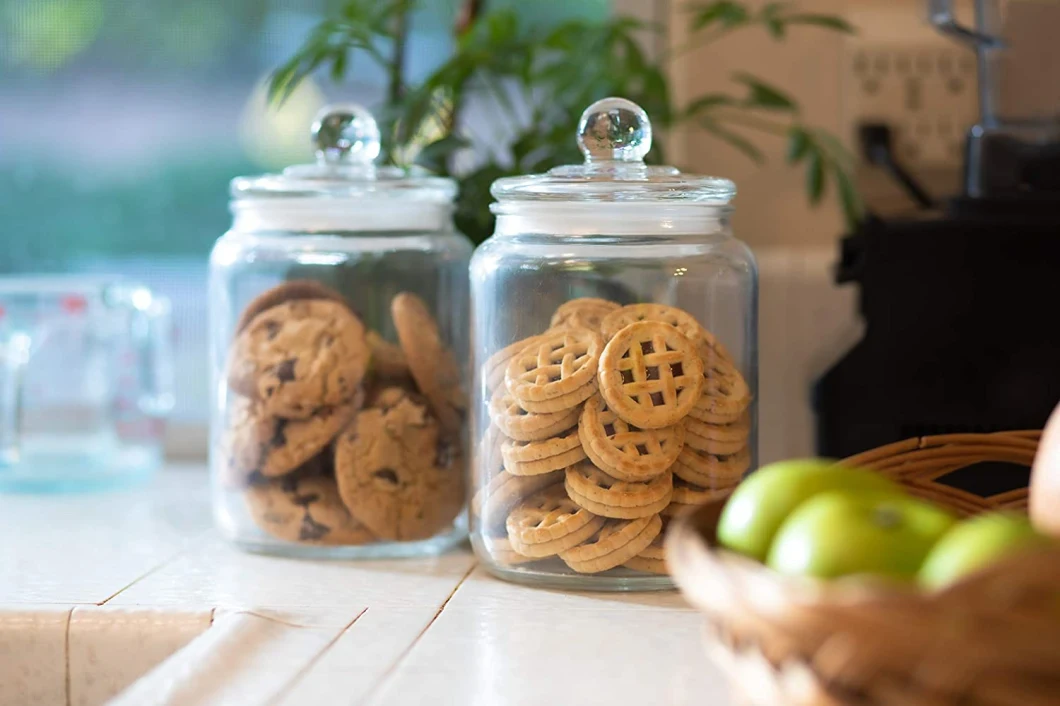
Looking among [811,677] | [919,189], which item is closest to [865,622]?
[811,677]

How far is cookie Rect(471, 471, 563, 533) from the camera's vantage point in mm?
852

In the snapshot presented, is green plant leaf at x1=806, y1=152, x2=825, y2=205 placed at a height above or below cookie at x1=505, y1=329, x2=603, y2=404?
above

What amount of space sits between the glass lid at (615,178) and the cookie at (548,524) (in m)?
0.21

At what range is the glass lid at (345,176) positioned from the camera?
0.98 metres

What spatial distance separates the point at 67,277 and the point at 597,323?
Answer: 1.01 metres

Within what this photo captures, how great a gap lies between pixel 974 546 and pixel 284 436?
585 mm

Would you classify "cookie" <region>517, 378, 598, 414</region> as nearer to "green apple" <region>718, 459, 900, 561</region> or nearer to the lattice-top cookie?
the lattice-top cookie

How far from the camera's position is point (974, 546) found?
1.61 ft

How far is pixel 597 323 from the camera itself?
0.88 m

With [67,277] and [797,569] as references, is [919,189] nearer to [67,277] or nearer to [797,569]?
[797,569]

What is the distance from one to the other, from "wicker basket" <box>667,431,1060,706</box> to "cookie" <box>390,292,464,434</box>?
18.0 inches

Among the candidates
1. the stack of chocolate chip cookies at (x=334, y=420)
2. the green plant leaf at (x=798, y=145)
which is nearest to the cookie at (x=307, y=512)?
the stack of chocolate chip cookies at (x=334, y=420)

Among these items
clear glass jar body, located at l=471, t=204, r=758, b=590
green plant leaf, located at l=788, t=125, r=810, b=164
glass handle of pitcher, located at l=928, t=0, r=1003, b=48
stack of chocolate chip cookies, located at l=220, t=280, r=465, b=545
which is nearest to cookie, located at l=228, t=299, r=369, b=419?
stack of chocolate chip cookies, located at l=220, t=280, r=465, b=545

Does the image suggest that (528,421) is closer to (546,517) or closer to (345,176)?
(546,517)
